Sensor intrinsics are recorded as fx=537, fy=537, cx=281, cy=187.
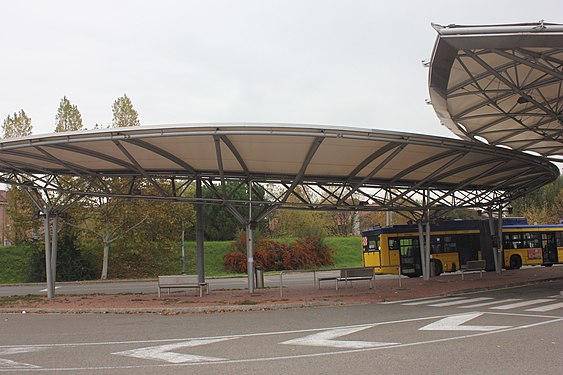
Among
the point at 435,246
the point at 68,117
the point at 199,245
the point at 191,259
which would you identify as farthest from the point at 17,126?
the point at 435,246

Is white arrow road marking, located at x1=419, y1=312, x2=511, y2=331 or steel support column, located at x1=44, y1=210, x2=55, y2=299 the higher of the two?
steel support column, located at x1=44, y1=210, x2=55, y2=299

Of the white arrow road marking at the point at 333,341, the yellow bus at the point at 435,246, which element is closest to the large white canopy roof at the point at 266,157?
the yellow bus at the point at 435,246

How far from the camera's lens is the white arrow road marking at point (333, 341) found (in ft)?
29.7

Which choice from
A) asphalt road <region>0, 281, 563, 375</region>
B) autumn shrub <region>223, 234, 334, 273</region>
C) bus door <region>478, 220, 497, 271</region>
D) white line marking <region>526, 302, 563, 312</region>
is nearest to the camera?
asphalt road <region>0, 281, 563, 375</region>

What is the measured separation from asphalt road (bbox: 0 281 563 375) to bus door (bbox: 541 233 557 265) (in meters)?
19.3

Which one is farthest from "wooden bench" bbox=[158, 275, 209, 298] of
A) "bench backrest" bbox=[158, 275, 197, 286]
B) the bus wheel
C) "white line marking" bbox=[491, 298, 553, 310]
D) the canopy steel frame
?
the bus wheel

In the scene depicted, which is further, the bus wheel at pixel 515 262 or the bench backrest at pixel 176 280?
the bus wheel at pixel 515 262

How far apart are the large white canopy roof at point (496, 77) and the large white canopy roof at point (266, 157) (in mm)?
1404

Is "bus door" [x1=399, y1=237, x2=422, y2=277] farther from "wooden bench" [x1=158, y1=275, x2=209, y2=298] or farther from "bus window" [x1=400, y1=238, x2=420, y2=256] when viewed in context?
"wooden bench" [x1=158, y1=275, x2=209, y2=298]

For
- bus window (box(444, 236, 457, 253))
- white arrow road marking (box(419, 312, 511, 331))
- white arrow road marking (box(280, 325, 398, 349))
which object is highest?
bus window (box(444, 236, 457, 253))

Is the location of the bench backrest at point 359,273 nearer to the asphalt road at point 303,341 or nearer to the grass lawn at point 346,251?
the asphalt road at point 303,341

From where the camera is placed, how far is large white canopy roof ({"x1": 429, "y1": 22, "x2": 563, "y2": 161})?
466 inches

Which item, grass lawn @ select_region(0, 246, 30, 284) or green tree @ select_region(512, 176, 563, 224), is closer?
grass lawn @ select_region(0, 246, 30, 284)

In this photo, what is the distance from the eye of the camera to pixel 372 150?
58.4ft
